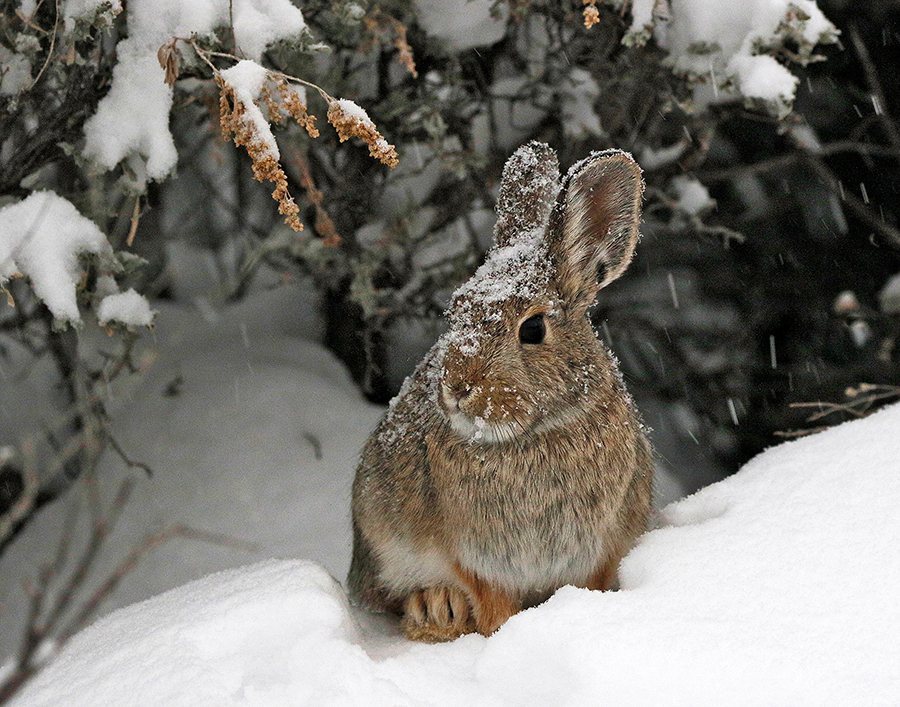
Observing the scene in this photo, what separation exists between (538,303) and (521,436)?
33cm

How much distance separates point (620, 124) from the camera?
12.5 feet

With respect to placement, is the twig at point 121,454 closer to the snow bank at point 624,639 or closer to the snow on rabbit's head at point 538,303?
the snow bank at point 624,639

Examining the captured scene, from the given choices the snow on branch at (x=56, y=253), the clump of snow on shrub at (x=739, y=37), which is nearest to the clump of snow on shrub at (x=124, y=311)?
the snow on branch at (x=56, y=253)

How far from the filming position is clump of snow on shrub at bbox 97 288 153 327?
8.74ft

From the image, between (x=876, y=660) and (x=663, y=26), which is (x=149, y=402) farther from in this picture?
(x=876, y=660)

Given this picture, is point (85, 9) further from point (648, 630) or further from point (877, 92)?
point (877, 92)

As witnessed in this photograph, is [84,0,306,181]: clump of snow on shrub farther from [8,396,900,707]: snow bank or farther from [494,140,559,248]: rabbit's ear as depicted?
[8,396,900,707]: snow bank

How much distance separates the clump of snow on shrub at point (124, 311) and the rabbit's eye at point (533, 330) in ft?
4.05

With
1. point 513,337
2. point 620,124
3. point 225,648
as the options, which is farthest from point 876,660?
point 620,124

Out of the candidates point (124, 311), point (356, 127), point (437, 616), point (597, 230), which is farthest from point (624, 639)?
point (124, 311)

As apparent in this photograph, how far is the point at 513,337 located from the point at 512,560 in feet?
1.81

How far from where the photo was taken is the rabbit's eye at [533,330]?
2.14 metres

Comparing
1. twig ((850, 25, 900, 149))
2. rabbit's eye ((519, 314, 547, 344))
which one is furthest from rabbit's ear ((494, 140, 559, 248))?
twig ((850, 25, 900, 149))

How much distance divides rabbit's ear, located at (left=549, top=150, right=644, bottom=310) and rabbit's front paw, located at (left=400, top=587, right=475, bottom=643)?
841 mm
